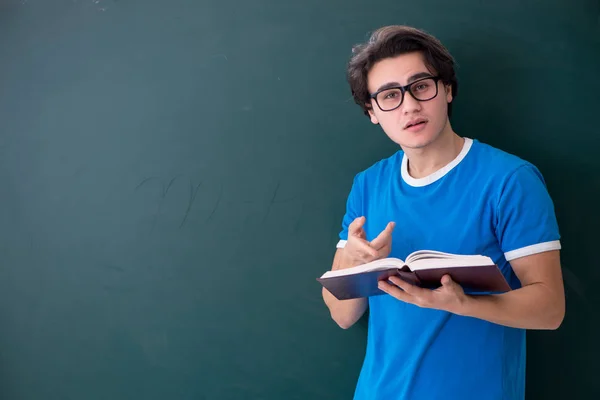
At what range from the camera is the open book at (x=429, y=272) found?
2.97ft

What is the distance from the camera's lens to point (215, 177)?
5.39ft

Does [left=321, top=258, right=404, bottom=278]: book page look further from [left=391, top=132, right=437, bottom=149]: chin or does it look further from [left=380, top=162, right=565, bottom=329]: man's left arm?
[left=391, top=132, right=437, bottom=149]: chin

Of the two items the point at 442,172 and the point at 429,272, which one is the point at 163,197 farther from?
the point at 429,272

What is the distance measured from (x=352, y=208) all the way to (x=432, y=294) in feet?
1.63

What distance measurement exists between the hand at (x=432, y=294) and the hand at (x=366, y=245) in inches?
3.1

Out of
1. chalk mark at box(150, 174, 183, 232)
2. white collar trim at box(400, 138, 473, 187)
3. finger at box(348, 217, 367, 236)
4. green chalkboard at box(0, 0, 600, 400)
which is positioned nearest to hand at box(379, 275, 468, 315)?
finger at box(348, 217, 367, 236)

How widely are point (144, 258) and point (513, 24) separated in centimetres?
134

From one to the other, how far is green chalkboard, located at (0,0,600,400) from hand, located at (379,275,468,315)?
560mm

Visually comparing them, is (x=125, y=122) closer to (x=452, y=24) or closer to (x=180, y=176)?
(x=180, y=176)

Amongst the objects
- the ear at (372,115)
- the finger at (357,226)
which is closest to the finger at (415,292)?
the finger at (357,226)

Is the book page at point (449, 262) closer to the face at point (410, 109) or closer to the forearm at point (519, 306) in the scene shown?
the forearm at point (519, 306)

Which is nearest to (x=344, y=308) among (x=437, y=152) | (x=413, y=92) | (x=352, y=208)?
(x=352, y=208)

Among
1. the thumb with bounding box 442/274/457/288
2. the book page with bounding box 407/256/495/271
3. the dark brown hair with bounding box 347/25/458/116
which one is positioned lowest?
the thumb with bounding box 442/274/457/288

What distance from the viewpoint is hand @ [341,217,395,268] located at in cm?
109
